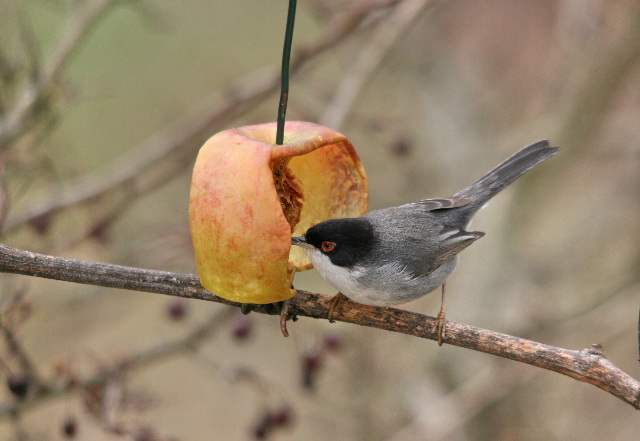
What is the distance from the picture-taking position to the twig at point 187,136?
3.99 metres

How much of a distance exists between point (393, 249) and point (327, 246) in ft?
1.29

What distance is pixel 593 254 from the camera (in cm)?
595

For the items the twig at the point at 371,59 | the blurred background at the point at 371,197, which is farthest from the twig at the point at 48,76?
the twig at the point at 371,59

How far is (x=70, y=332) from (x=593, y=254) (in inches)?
164

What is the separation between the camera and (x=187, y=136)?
430 cm

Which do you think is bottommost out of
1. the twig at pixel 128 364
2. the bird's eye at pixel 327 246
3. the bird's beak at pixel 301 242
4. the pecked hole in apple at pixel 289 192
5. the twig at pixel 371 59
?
the twig at pixel 128 364

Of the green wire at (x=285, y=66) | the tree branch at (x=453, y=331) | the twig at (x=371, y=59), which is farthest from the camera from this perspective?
the twig at (x=371, y=59)

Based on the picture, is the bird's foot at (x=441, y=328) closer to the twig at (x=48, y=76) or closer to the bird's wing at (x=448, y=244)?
the bird's wing at (x=448, y=244)

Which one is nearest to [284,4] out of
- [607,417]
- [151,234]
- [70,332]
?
[151,234]

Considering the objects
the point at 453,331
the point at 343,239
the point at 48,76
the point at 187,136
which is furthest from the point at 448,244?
the point at 48,76

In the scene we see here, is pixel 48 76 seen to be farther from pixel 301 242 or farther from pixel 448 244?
pixel 448 244

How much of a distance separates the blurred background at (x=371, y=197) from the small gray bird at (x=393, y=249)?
796 millimetres

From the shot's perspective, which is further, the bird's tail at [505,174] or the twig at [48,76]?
the bird's tail at [505,174]

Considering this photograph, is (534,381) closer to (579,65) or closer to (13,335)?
(579,65)
